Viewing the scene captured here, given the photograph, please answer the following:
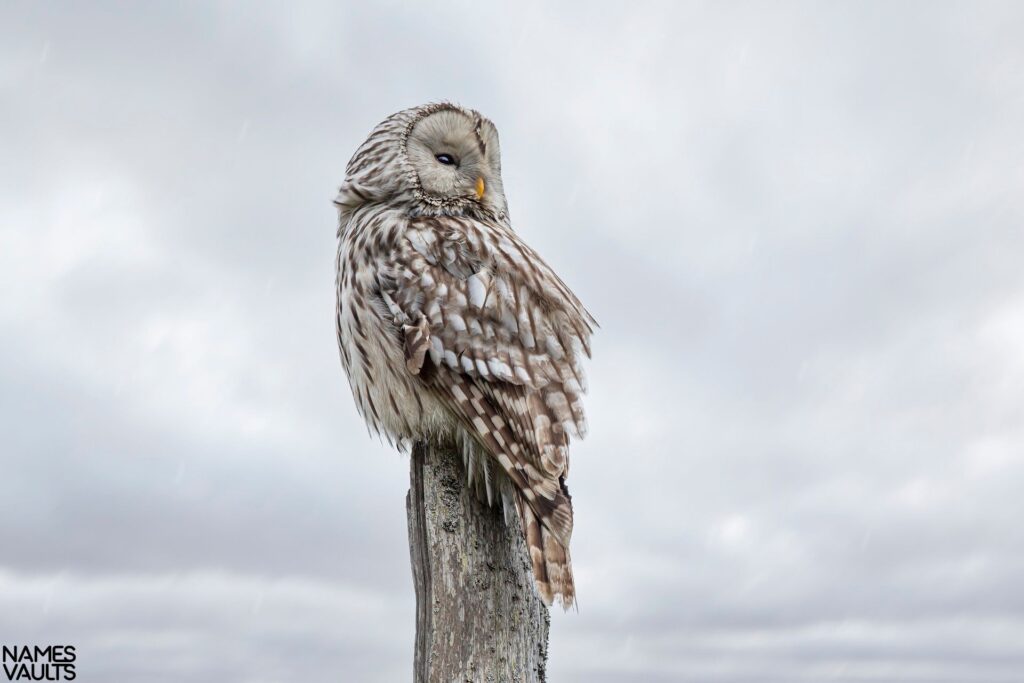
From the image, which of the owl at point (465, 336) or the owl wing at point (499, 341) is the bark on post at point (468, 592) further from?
the owl wing at point (499, 341)

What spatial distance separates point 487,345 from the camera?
5805mm

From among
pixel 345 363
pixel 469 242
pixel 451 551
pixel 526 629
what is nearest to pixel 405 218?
pixel 469 242

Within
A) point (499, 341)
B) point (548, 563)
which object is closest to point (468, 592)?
point (548, 563)

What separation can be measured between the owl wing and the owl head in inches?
19.3

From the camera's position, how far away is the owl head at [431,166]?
6945mm

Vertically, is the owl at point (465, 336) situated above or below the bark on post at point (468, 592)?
above

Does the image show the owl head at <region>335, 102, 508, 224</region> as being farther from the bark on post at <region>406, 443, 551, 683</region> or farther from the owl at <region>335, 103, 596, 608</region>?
the bark on post at <region>406, 443, 551, 683</region>

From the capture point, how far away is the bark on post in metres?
5.19

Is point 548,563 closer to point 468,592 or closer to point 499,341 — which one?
point 468,592

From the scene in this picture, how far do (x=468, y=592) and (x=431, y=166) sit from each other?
3295 mm

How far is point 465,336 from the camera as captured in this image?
580cm

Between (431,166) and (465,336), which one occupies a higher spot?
(431,166)

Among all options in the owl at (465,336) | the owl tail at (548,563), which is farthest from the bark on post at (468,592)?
the owl tail at (548,563)

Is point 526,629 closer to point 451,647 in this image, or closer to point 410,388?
point 451,647
